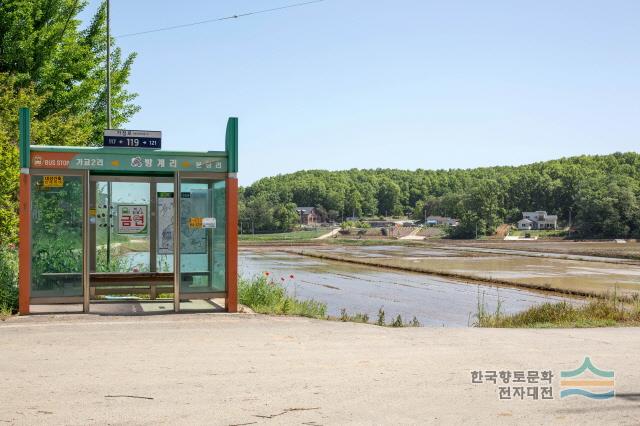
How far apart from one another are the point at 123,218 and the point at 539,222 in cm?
15765

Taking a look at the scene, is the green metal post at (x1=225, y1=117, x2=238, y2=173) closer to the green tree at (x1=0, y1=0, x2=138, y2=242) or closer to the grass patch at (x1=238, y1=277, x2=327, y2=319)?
the grass patch at (x1=238, y1=277, x2=327, y2=319)

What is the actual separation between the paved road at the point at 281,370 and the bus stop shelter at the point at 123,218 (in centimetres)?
100

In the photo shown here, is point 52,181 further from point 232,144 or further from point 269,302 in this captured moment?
point 269,302

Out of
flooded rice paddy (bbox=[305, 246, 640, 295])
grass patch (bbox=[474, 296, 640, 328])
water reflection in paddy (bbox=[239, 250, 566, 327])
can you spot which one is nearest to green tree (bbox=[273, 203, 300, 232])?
flooded rice paddy (bbox=[305, 246, 640, 295])

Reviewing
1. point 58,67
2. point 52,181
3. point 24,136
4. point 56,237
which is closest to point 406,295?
point 58,67

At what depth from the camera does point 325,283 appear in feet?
123

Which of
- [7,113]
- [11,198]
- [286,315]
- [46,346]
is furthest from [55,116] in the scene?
[46,346]

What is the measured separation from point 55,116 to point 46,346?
1481 cm

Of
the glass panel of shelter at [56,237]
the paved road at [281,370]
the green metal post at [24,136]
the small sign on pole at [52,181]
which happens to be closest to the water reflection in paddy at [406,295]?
the paved road at [281,370]

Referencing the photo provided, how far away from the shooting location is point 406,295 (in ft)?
101

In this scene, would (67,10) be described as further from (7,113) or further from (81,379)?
(81,379)

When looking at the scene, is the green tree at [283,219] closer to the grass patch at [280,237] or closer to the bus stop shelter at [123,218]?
the grass patch at [280,237]

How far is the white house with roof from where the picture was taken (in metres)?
163

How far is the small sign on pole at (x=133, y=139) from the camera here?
43.0 ft
